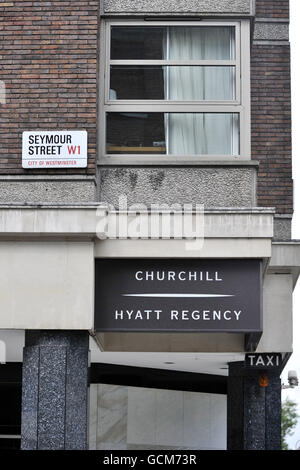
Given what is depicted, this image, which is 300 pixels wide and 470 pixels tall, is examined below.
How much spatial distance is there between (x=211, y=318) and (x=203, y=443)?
7353 mm

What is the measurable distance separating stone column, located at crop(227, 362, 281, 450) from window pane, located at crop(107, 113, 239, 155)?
12.6 ft

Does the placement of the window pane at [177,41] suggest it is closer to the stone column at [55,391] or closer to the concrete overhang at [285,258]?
the concrete overhang at [285,258]

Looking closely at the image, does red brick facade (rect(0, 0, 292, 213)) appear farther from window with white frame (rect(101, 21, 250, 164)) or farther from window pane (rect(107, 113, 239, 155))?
window pane (rect(107, 113, 239, 155))

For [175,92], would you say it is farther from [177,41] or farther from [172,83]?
[177,41]

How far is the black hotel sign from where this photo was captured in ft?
39.4

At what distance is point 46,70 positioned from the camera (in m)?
12.5

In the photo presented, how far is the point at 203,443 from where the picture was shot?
18.8 m

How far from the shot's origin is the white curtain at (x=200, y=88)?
13.0 m

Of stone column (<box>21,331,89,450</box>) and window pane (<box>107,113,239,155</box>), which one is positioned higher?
window pane (<box>107,113,239,155</box>)

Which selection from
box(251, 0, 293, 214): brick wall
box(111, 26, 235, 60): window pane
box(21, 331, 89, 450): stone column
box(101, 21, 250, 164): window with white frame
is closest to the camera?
box(21, 331, 89, 450): stone column

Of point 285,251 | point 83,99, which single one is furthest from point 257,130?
point 83,99

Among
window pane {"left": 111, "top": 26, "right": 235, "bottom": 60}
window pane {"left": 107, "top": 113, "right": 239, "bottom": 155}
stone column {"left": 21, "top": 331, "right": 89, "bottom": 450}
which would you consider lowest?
stone column {"left": 21, "top": 331, "right": 89, "bottom": 450}

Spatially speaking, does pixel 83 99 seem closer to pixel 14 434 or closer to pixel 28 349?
pixel 28 349

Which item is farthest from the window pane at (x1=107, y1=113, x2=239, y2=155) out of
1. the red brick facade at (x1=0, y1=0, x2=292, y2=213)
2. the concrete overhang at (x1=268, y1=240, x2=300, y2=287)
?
the concrete overhang at (x1=268, y1=240, x2=300, y2=287)
